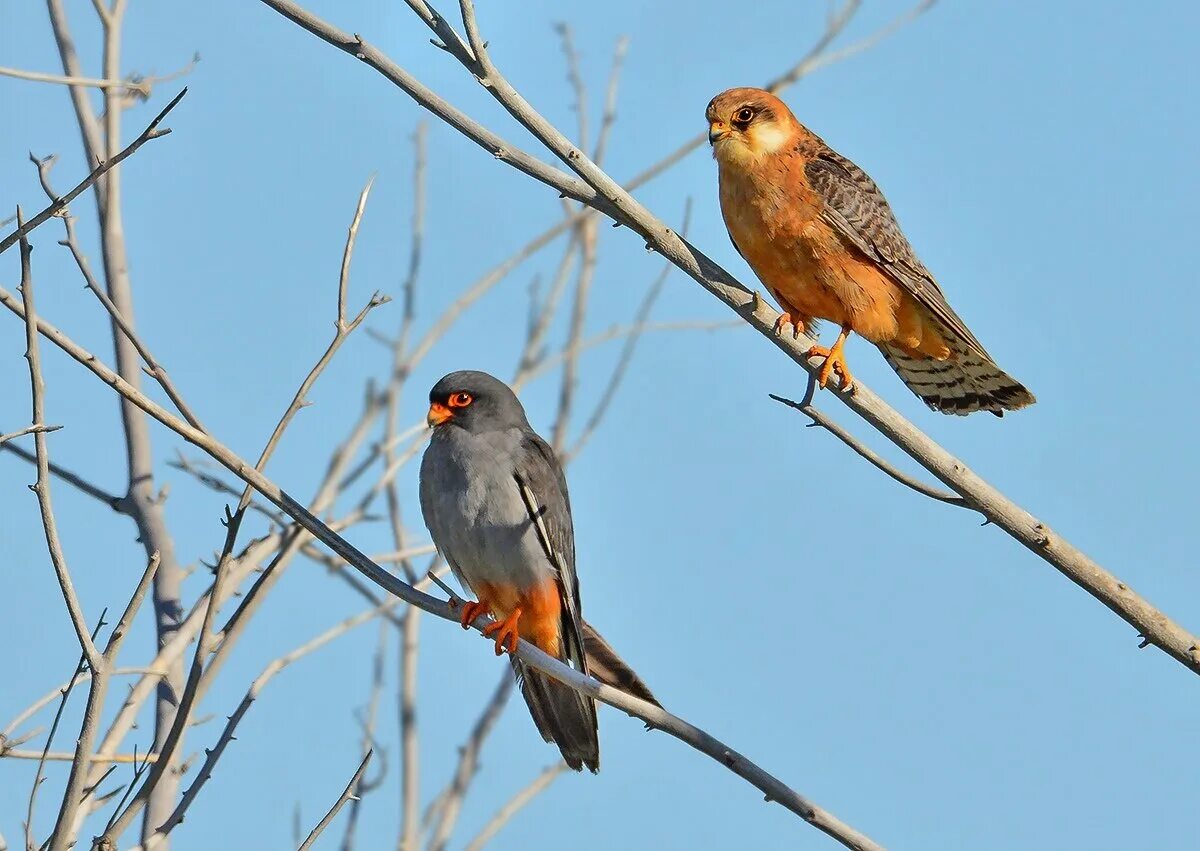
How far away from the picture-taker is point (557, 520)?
15.8 ft

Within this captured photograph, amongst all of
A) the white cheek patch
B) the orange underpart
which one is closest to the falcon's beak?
the orange underpart

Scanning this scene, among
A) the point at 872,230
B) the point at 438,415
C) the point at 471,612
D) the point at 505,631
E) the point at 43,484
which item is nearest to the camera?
the point at 43,484

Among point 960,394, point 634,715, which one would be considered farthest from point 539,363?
point 634,715

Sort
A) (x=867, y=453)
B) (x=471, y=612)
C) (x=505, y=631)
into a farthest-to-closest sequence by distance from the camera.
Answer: (x=471, y=612) → (x=505, y=631) → (x=867, y=453)

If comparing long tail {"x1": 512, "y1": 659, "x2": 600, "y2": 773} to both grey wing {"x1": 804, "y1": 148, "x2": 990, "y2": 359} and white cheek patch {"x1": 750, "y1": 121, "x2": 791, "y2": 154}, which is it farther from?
white cheek patch {"x1": 750, "y1": 121, "x2": 791, "y2": 154}

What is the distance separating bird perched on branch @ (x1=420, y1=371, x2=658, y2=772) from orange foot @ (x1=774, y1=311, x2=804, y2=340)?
0.94 metres

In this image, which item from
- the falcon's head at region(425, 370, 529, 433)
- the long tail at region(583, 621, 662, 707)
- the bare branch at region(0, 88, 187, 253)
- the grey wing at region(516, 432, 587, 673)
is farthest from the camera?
the falcon's head at region(425, 370, 529, 433)

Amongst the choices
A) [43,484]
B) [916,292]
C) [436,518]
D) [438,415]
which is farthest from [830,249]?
[43,484]

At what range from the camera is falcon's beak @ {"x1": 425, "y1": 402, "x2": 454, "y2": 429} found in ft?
16.2

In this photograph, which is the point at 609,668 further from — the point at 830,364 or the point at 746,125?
the point at 746,125

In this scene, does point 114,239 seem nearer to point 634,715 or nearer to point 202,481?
point 202,481

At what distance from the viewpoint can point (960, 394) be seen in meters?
5.74

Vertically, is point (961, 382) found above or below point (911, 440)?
above

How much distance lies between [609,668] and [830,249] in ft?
6.68
